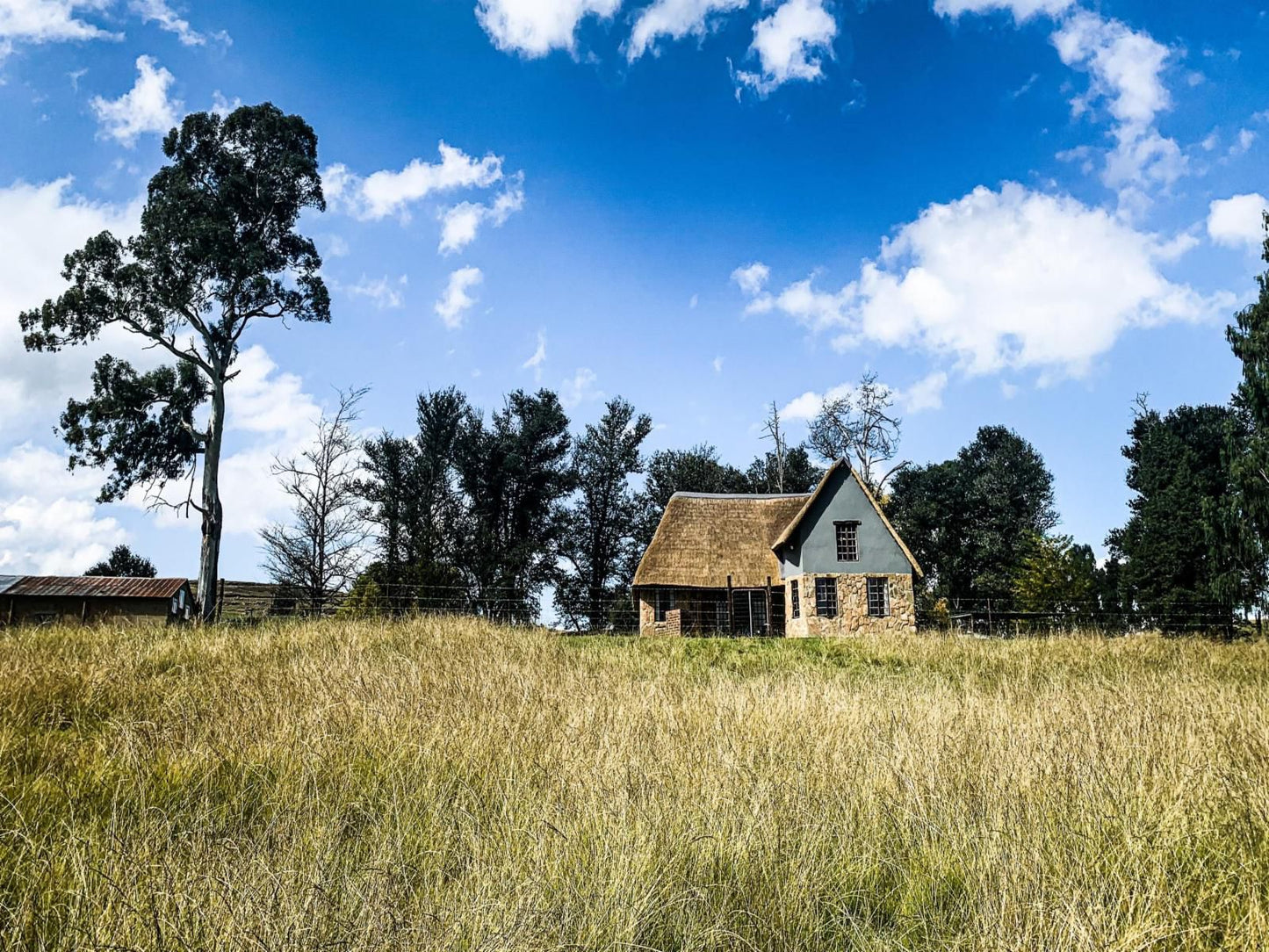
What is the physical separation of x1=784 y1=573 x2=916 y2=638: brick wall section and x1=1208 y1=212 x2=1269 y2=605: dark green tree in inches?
376

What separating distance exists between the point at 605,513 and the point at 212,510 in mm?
23386

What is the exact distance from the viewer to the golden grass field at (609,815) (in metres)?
2.54

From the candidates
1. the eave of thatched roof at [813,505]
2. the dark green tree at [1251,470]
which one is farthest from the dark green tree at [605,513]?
the dark green tree at [1251,470]

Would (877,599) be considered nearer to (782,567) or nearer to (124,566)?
(782,567)

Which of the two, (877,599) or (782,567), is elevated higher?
(782,567)

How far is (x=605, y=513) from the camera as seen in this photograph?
132 ft

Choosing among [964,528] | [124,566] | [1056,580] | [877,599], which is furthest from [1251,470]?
[124,566]

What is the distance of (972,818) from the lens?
12.3 feet

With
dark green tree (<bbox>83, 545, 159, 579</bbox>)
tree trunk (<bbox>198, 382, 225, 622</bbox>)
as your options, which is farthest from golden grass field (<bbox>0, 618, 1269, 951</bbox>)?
dark green tree (<bbox>83, 545, 159, 579</bbox>)

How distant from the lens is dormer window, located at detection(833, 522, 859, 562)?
26.7 metres

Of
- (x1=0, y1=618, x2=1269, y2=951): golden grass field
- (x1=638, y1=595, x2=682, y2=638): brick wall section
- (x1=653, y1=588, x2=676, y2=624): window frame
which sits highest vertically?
(x1=0, y1=618, x2=1269, y2=951): golden grass field

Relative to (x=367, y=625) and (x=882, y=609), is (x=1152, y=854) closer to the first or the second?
(x=367, y=625)

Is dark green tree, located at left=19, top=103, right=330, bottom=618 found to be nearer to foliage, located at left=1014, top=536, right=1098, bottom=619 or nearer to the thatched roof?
the thatched roof

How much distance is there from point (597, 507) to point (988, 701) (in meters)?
33.8
